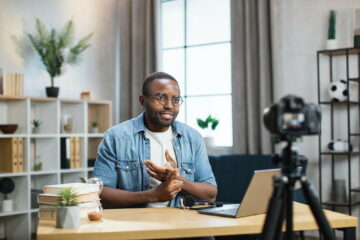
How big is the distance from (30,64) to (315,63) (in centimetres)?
279

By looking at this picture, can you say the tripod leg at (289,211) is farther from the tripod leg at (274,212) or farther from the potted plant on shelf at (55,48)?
the potted plant on shelf at (55,48)

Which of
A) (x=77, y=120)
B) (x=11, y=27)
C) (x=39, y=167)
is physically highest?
(x=11, y=27)

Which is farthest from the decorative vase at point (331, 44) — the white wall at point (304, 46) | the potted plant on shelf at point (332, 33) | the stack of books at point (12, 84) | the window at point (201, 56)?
the stack of books at point (12, 84)

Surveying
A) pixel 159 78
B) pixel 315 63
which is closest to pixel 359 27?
pixel 315 63

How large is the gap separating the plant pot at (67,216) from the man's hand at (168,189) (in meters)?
0.51

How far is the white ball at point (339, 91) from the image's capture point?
4.82 m

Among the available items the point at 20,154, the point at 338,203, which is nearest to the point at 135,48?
Answer: the point at 20,154

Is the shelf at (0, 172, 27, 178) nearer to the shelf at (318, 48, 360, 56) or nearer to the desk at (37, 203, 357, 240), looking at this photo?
the desk at (37, 203, 357, 240)

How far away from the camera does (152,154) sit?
2.73 meters

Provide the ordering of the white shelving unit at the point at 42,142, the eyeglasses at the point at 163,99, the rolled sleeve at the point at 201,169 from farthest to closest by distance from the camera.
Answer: the white shelving unit at the point at 42,142 < the rolled sleeve at the point at 201,169 < the eyeglasses at the point at 163,99

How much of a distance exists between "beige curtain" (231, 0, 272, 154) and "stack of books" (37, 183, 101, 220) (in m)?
3.20

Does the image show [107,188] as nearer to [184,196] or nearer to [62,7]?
[184,196]

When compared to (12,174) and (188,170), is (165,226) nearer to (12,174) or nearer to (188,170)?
(188,170)

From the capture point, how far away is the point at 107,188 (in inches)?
102
